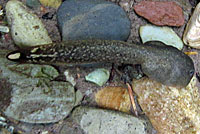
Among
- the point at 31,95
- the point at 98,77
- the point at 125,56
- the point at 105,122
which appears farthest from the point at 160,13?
the point at 31,95

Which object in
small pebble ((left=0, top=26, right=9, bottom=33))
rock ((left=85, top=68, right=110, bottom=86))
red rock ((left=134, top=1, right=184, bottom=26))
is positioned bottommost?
rock ((left=85, top=68, right=110, bottom=86))

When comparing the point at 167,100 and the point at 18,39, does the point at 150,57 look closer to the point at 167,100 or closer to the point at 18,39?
the point at 167,100

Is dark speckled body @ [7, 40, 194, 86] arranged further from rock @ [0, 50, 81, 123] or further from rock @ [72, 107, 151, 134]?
rock @ [72, 107, 151, 134]

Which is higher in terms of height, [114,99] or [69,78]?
[69,78]

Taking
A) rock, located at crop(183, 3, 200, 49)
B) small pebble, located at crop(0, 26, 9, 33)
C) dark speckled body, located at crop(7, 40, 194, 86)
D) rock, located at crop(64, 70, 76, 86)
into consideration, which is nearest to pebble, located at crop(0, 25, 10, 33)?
small pebble, located at crop(0, 26, 9, 33)

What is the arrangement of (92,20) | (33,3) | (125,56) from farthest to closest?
(33,3) → (92,20) → (125,56)

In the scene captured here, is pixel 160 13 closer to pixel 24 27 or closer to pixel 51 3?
pixel 51 3
